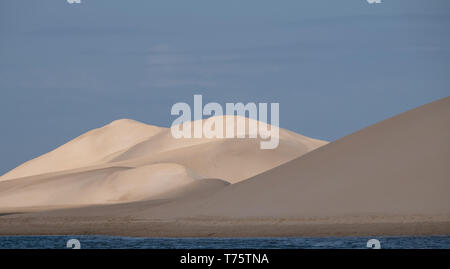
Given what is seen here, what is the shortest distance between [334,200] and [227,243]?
13090mm

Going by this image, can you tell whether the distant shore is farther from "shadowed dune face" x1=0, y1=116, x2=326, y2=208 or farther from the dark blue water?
"shadowed dune face" x1=0, y1=116, x2=326, y2=208

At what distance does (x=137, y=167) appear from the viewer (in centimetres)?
11244

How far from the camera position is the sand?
189ft

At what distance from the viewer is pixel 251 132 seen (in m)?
169

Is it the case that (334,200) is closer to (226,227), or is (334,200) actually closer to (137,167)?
(226,227)

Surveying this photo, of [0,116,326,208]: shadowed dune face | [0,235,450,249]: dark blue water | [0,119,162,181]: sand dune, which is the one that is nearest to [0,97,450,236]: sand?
[0,235,450,249]: dark blue water

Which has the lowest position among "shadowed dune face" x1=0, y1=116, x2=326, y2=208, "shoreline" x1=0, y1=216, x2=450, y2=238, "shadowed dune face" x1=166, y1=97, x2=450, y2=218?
"shoreline" x1=0, y1=216, x2=450, y2=238

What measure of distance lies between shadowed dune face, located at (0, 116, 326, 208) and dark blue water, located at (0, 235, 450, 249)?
30620 millimetres

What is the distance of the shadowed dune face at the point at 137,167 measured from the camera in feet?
336

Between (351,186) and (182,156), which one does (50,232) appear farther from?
(182,156)
